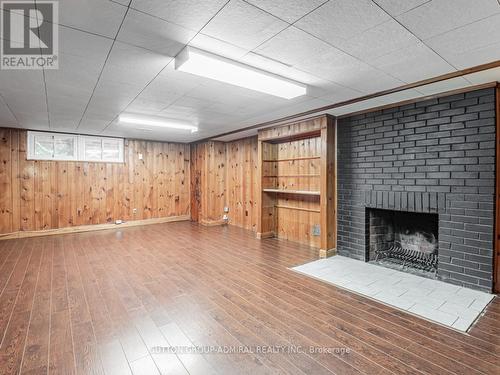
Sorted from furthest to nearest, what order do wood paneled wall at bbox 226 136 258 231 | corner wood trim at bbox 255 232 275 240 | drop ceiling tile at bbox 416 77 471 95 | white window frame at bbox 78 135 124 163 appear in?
wood paneled wall at bbox 226 136 258 231 → white window frame at bbox 78 135 124 163 → corner wood trim at bbox 255 232 275 240 → drop ceiling tile at bbox 416 77 471 95

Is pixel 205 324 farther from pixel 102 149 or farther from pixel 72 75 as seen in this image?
pixel 102 149

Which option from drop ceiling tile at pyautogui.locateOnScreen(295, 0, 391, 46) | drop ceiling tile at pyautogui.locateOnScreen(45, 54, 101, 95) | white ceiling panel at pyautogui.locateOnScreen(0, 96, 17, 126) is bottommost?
drop ceiling tile at pyautogui.locateOnScreen(295, 0, 391, 46)

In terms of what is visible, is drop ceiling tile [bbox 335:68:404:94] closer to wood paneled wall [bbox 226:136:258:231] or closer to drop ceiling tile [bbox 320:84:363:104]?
drop ceiling tile [bbox 320:84:363:104]

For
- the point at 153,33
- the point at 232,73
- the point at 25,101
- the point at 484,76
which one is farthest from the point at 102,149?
the point at 484,76

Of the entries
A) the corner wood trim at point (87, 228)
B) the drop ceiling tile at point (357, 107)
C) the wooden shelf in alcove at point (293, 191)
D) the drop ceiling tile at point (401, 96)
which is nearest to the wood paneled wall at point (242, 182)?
the wooden shelf in alcove at point (293, 191)

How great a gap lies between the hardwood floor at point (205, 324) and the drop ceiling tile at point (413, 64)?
7.80 ft

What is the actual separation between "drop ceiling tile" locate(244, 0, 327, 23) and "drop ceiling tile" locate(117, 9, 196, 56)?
22.8 inches

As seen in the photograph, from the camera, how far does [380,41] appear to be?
1998 mm

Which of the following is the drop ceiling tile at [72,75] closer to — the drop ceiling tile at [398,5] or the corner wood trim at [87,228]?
the drop ceiling tile at [398,5]

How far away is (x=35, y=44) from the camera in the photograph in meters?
2.05

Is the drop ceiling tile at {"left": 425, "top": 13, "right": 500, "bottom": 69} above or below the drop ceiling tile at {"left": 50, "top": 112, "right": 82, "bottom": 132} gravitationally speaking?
below

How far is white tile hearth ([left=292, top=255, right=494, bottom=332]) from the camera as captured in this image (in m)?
2.42

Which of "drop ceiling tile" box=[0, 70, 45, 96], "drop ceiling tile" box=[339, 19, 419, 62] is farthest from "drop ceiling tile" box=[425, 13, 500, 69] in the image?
"drop ceiling tile" box=[0, 70, 45, 96]

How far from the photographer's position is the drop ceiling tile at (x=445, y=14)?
1573 millimetres
